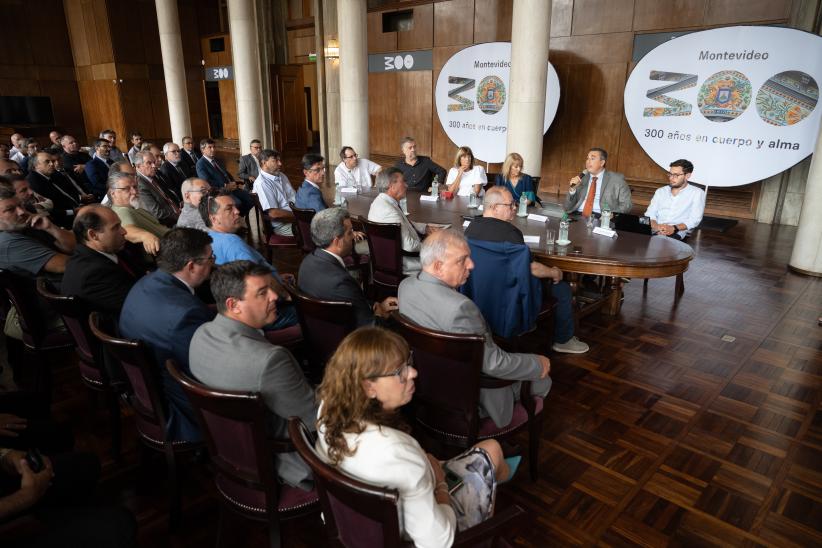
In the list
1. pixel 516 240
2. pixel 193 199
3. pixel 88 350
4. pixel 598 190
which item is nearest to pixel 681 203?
pixel 598 190

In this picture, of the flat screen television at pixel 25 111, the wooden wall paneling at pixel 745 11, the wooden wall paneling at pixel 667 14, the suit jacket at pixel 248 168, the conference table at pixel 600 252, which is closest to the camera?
the conference table at pixel 600 252

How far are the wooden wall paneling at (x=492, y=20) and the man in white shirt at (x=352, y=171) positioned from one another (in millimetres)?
4590

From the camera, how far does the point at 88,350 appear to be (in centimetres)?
259

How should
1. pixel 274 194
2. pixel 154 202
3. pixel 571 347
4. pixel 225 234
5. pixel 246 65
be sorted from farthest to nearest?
pixel 246 65, pixel 274 194, pixel 154 202, pixel 571 347, pixel 225 234

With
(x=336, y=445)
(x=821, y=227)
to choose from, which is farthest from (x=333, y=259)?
(x=821, y=227)

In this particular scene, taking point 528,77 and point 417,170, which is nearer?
point 417,170

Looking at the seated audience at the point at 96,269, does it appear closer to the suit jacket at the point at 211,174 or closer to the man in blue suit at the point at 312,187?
the man in blue suit at the point at 312,187

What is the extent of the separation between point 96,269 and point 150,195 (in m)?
2.81

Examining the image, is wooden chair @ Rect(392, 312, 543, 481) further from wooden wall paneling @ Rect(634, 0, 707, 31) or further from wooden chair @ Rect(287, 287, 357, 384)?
wooden wall paneling @ Rect(634, 0, 707, 31)

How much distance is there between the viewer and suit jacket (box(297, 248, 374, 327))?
270 centimetres

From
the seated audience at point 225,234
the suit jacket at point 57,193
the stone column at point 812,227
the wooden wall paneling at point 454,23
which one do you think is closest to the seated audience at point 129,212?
the seated audience at point 225,234

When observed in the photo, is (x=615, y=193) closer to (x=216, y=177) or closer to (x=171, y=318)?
(x=171, y=318)

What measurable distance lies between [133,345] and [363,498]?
114 cm

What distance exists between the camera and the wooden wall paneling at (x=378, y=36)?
1148 cm
